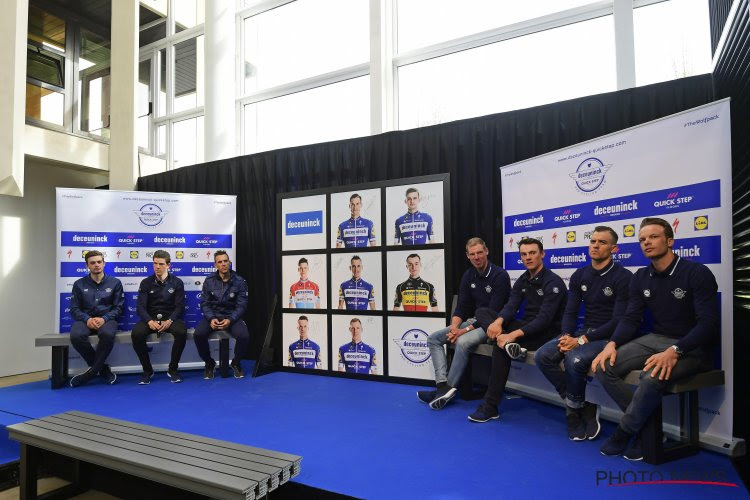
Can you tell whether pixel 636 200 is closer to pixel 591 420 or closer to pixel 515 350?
pixel 515 350

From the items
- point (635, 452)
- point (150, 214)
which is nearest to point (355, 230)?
point (150, 214)

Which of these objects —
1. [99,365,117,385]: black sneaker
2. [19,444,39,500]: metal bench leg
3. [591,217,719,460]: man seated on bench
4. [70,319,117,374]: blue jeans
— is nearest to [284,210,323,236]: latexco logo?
Answer: [70,319,117,374]: blue jeans

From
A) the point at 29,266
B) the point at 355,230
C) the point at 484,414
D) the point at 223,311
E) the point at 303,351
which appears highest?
the point at 355,230

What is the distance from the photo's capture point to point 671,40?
4082 millimetres

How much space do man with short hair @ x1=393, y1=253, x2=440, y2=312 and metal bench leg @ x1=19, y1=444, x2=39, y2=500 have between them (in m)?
2.73

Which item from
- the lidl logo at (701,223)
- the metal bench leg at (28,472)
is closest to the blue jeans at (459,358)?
the lidl logo at (701,223)

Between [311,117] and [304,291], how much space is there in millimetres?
2842

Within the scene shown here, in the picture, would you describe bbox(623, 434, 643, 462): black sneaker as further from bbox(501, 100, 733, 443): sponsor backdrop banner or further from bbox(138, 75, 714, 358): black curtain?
bbox(138, 75, 714, 358): black curtain

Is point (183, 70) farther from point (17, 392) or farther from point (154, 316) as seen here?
point (17, 392)

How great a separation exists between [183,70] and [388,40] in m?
3.98

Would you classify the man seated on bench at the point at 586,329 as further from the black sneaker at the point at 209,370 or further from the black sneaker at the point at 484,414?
the black sneaker at the point at 209,370

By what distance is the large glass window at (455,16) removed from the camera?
470 cm

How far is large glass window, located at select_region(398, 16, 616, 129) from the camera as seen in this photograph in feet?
14.6

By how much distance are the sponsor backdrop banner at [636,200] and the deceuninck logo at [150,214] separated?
12.5 feet
